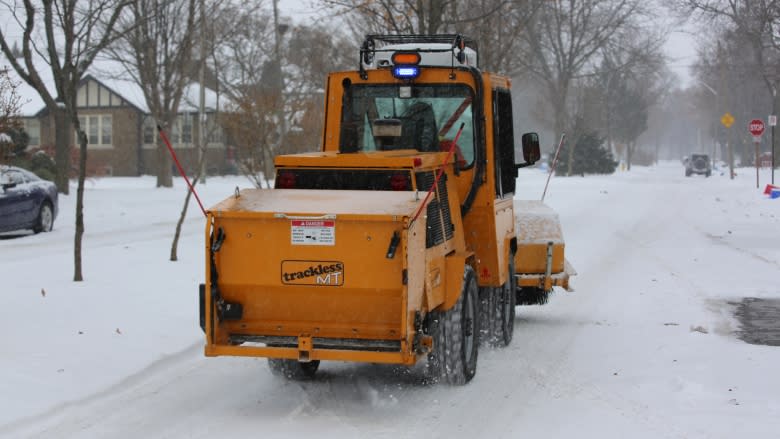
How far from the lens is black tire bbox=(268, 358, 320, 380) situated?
8.23m

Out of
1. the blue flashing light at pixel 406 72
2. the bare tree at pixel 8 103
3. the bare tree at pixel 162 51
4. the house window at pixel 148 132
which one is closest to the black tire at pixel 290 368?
the blue flashing light at pixel 406 72

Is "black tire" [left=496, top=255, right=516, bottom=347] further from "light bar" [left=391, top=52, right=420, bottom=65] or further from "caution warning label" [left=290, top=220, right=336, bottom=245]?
"caution warning label" [left=290, top=220, right=336, bottom=245]

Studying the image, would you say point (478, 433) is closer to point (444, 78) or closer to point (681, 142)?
point (444, 78)

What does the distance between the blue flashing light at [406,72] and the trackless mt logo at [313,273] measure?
2.73 m

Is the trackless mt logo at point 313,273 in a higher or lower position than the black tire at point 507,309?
higher

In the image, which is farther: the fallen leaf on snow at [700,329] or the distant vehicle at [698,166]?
the distant vehicle at [698,166]

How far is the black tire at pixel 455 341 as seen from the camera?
7.82 meters

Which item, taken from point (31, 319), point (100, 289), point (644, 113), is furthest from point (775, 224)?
point (644, 113)

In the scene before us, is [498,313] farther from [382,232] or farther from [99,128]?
[99,128]

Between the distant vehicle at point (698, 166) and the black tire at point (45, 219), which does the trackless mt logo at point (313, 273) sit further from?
the distant vehicle at point (698, 166)

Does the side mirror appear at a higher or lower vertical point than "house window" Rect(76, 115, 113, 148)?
lower

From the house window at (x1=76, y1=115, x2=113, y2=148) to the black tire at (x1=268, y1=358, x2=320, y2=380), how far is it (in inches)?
2002

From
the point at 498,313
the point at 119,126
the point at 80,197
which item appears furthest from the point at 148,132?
the point at 498,313

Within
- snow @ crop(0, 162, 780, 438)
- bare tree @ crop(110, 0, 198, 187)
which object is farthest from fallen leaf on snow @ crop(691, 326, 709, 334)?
bare tree @ crop(110, 0, 198, 187)
